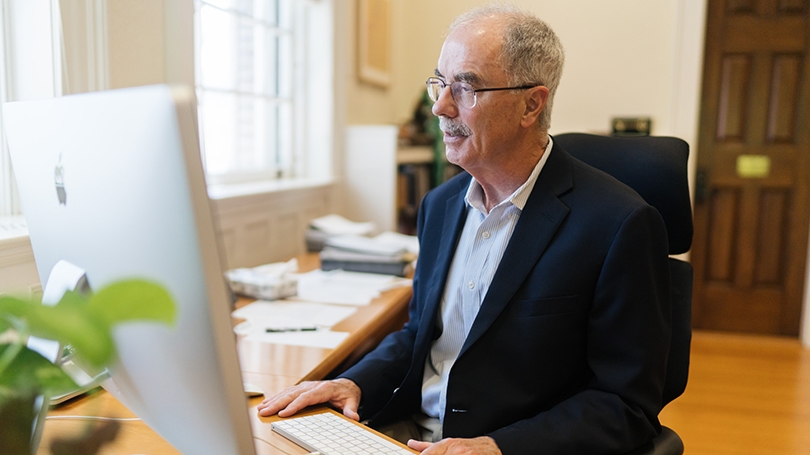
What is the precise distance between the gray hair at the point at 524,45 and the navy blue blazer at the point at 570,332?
0.54ft

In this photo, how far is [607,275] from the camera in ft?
4.06

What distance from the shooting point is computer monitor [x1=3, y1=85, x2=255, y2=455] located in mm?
553

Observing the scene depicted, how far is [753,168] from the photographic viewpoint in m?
4.41

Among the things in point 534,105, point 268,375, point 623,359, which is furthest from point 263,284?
point 623,359

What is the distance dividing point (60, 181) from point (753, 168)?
4.59 meters

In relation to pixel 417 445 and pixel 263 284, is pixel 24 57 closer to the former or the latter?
pixel 263 284

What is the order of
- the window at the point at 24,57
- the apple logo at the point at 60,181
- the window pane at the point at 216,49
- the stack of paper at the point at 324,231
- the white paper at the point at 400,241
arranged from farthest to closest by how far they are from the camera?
the stack of paper at the point at 324,231
the white paper at the point at 400,241
the window pane at the point at 216,49
the window at the point at 24,57
the apple logo at the point at 60,181

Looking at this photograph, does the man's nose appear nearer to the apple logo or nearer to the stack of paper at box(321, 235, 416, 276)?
the apple logo

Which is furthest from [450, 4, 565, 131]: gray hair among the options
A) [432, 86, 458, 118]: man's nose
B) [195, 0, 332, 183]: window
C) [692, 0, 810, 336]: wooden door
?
[692, 0, 810, 336]: wooden door

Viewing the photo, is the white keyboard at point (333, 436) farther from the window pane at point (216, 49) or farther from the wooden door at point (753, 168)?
the wooden door at point (753, 168)

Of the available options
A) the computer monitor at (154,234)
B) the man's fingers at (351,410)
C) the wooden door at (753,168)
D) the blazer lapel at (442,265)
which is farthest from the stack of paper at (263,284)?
the wooden door at (753,168)

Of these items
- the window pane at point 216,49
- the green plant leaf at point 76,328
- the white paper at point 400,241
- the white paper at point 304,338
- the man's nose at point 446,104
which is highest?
the window pane at point 216,49

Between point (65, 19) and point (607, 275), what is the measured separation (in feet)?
4.83

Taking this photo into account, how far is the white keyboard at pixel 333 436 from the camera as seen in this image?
0.99 meters
